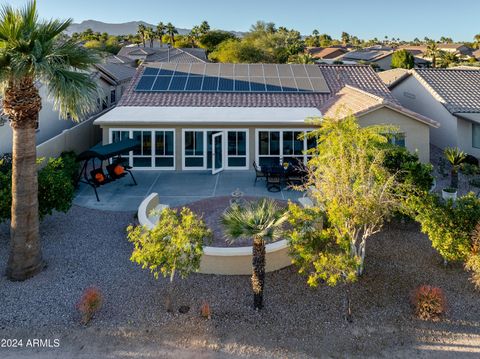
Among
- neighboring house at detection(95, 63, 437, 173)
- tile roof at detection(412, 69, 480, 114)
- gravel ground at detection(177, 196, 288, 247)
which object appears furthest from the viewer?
tile roof at detection(412, 69, 480, 114)

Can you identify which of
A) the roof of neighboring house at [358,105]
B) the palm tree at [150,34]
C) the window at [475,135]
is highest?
the palm tree at [150,34]

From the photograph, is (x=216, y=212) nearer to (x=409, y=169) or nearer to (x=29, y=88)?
(x=409, y=169)

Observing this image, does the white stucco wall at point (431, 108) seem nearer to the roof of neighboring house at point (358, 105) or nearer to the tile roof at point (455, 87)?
the tile roof at point (455, 87)

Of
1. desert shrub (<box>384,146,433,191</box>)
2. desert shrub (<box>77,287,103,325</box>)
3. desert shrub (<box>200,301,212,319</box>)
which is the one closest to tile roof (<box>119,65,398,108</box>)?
desert shrub (<box>384,146,433,191</box>)

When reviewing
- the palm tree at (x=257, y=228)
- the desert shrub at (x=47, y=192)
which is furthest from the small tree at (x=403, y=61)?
the palm tree at (x=257, y=228)

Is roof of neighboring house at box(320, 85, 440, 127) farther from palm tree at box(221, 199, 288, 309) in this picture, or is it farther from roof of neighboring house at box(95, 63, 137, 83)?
roof of neighboring house at box(95, 63, 137, 83)
